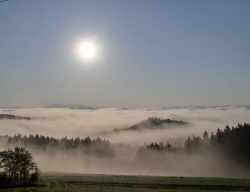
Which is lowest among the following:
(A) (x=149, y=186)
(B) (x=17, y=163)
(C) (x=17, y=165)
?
(A) (x=149, y=186)

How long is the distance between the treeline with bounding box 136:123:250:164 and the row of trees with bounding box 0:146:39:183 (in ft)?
373

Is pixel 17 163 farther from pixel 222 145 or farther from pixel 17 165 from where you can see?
pixel 222 145

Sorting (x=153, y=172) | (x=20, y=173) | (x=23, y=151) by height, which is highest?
(x=23, y=151)

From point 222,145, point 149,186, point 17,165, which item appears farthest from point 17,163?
point 222,145

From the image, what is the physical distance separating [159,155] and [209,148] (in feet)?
108

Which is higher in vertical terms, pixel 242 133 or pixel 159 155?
pixel 242 133

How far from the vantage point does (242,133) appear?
15512cm

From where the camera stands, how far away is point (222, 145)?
6339 inches

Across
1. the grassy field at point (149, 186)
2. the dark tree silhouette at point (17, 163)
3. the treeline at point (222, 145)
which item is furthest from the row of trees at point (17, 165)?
the treeline at point (222, 145)

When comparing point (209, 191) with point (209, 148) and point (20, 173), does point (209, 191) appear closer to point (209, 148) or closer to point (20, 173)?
point (20, 173)

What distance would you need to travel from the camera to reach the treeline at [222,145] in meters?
151

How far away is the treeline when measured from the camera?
151 metres

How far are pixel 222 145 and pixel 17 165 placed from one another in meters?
122

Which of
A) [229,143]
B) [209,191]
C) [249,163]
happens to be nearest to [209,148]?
[229,143]
